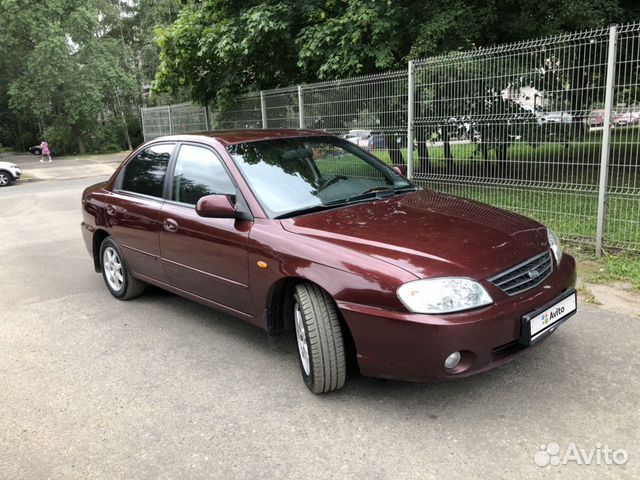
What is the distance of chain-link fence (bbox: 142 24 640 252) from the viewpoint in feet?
18.9

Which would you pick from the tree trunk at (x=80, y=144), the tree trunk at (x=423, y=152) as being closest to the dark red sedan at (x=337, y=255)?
the tree trunk at (x=423, y=152)

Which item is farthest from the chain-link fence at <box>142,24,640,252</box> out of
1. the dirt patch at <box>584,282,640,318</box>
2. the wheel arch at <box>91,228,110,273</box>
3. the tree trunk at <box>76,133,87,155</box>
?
the tree trunk at <box>76,133,87,155</box>

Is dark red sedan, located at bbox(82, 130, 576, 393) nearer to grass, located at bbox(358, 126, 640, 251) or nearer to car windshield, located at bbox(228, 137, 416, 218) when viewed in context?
car windshield, located at bbox(228, 137, 416, 218)

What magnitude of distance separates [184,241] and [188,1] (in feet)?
39.6

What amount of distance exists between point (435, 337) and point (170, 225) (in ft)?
8.29

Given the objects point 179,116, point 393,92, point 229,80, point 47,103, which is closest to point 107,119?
point 47,103

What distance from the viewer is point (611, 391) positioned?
3316 mm

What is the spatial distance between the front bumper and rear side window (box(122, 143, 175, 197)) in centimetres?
249

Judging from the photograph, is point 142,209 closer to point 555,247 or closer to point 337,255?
point 337,255

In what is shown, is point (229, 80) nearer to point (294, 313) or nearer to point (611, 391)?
point (294, 313)

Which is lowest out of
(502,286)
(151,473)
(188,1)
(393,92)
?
(151,473)

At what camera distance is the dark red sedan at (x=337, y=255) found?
293cm

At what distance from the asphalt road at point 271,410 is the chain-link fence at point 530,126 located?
1909 mm

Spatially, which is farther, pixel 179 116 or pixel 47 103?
pixel 47 103
